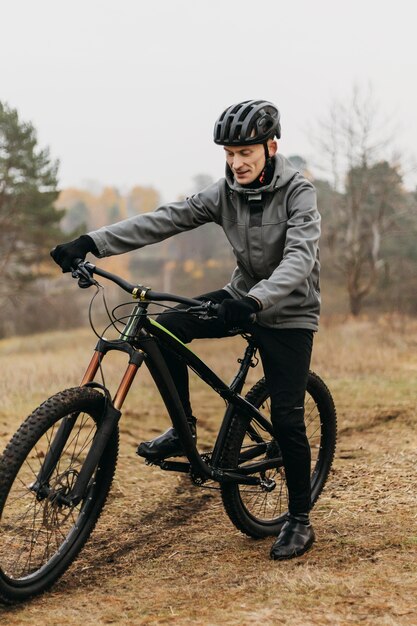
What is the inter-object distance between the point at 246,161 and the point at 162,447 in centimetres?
150

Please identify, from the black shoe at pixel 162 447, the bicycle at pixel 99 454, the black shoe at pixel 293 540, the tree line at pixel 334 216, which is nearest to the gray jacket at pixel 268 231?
the bicycle at pixel 99 454

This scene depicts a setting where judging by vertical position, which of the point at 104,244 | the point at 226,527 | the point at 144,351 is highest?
the point at 104,244

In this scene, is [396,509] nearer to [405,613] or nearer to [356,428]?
[405,613]

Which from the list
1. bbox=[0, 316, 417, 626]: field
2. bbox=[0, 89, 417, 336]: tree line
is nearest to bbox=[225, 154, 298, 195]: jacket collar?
bbox=[0, 316, 417, 626]: field

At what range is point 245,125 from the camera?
3.59 metres

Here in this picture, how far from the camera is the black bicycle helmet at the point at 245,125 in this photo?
11.8ft

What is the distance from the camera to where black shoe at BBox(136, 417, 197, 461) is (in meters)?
3.78

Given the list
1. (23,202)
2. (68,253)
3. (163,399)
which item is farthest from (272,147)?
(23,202)

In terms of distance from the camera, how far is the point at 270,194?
12.3 feet

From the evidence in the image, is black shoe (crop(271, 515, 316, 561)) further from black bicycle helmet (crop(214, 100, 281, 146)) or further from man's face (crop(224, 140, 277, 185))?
black bicycle helmet (crop(214, 100, 281, 146))

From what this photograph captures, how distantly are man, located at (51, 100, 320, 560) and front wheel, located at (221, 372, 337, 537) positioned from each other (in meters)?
0.24

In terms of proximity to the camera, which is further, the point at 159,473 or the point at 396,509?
the point at 159,473

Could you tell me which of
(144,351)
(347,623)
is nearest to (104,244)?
(144,351)

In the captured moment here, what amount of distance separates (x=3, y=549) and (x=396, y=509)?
224 centimetres
